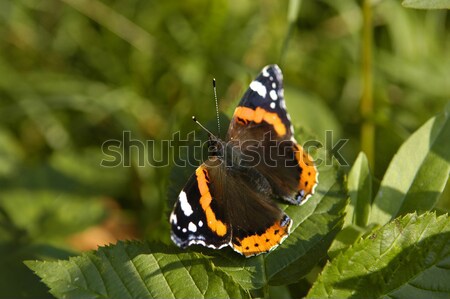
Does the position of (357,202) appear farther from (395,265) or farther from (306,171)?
(395,265)

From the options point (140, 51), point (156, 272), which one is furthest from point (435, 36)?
point (156, 272)

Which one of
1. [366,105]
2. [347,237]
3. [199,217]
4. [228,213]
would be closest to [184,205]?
[199,217]

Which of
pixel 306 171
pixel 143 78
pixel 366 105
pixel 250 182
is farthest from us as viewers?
pixel 143 78

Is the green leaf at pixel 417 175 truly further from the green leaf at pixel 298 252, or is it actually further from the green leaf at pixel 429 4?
the green leaf at pixel 429 4

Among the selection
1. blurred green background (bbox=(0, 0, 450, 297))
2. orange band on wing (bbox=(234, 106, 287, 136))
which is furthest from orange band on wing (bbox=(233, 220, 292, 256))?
blurred green background (bbox=(0, 0, 450, 297))

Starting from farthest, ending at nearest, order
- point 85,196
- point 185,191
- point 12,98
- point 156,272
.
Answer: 1. point 12,98
2. point 85,196
3. point 185,191
4. point 156,272

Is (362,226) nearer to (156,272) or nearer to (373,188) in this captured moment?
(373,188)

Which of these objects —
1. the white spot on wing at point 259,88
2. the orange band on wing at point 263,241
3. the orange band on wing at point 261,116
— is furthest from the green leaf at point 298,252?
the white spot on wing at point 259,88
